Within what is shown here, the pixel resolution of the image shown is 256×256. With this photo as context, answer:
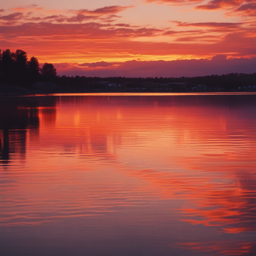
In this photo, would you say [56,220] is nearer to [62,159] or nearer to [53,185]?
[53,185]

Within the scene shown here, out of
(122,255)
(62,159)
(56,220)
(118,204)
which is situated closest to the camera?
(122,255)

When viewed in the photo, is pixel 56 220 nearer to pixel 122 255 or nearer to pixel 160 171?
pixel 122 255

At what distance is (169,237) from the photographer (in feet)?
25.2

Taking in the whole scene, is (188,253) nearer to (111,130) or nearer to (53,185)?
(53,185)

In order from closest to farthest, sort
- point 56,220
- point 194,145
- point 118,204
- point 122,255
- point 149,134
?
point 122,255 < point 56,220 < point 118,204 < point 194,145 < point 149,134

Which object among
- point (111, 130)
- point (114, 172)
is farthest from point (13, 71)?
point (114, 172)

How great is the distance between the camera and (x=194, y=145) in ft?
66.4

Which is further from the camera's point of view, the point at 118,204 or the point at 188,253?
the point at 118,204

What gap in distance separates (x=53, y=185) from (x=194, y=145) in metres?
9.74

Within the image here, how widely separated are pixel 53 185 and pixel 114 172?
242 centimetres

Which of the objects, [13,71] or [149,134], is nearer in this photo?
[149,134]

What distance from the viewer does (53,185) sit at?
38.8 ft

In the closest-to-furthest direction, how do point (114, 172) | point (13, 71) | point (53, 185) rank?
point (53, 185)
point (114, 172)
point (13, 71)

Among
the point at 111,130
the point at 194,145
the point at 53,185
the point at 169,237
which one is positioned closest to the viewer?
the point at 169,237
